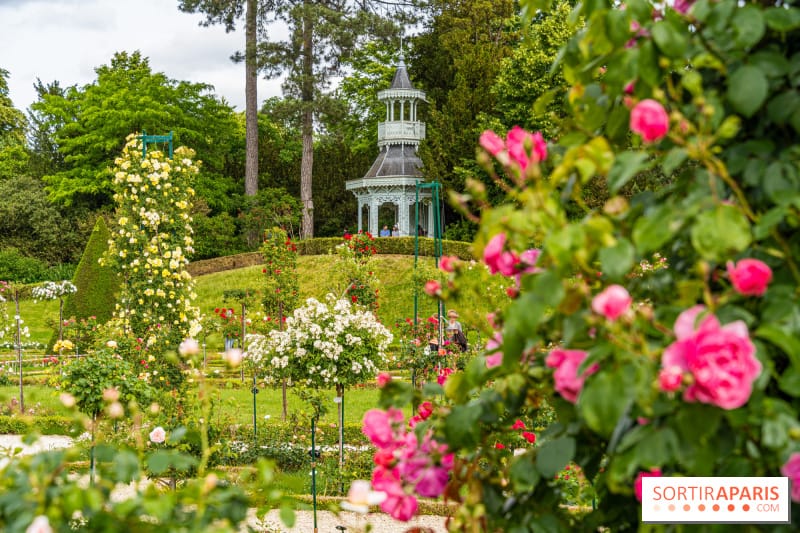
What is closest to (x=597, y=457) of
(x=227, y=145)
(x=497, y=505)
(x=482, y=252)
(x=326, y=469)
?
(x=497, y=505)

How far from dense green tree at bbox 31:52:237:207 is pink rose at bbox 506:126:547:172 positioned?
25.7m

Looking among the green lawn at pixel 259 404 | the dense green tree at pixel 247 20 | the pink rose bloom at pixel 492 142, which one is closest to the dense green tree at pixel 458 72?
the dense green tree at pixel 247 20

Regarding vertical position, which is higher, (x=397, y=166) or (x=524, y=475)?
(x=397, y=166)

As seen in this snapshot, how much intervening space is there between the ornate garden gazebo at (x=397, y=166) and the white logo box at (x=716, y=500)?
22712mm

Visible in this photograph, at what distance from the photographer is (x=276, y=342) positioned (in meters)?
7.36

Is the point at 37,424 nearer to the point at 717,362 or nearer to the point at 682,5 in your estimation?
the point at 682,5

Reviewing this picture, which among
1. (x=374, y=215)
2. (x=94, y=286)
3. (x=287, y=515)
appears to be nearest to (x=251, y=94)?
(x=374, y=215)

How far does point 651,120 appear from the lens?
107 cm

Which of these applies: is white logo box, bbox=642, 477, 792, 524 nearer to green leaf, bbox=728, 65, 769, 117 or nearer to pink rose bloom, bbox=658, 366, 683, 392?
pink rose bloom, bbox=658, 366, 683, 392

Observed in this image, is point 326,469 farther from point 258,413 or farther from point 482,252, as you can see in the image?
point 482,252

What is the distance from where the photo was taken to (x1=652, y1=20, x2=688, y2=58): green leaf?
1120mm

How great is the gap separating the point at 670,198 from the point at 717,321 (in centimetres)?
36

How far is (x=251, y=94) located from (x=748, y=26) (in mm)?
24543

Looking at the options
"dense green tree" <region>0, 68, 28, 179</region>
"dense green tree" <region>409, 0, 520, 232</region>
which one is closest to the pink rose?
"dense green tree" <region>409, 0, 520, 232</region>
